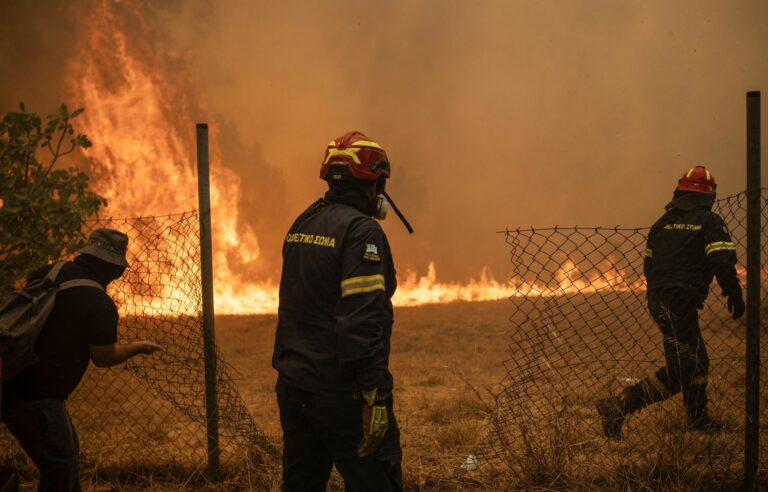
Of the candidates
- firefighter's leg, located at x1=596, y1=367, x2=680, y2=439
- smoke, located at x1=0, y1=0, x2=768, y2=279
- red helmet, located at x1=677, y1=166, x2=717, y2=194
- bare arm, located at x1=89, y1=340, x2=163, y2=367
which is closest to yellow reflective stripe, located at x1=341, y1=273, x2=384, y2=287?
bare arm, located at x1=89, y1=340, x2=163, y2=367

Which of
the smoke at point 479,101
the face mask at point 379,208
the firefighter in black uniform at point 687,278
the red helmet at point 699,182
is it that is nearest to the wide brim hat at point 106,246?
the face mask at point 379,208

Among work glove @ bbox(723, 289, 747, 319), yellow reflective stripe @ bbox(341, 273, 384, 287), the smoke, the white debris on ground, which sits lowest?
the white debris on ground

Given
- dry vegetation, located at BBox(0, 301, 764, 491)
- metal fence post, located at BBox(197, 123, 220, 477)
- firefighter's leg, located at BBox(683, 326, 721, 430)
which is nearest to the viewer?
dry vegetation, located at BBox(0, 301, 764, 491)

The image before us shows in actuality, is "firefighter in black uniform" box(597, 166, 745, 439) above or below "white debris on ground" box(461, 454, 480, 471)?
above

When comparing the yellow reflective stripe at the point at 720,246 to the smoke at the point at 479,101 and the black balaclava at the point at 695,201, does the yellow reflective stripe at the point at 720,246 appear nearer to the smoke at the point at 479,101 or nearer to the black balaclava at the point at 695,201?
the black balaclava at the point at 695,201

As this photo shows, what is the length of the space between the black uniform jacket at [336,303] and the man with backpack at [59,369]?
1091 mm

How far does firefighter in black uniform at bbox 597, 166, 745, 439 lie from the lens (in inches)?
207

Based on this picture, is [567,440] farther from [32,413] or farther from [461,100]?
[461,100]

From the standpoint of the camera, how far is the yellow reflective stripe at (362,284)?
9.20 feet

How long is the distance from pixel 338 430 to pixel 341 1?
1877 centimetres

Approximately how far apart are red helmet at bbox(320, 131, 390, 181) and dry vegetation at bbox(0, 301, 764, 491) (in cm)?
201

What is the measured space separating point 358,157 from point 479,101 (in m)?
18.5

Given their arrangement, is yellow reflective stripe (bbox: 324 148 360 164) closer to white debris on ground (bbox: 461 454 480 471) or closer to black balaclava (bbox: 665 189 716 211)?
white debris on ground (bbox: 461 454 480 471)

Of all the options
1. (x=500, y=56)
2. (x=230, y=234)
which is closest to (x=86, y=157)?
(x=230, y=234)
